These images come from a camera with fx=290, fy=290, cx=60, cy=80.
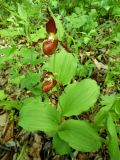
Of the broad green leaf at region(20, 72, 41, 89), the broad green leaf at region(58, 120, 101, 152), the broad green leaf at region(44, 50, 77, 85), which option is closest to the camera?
the broad green leaf at region(58, 120, 101, 152)

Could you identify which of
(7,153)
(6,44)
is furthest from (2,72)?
(7,153)

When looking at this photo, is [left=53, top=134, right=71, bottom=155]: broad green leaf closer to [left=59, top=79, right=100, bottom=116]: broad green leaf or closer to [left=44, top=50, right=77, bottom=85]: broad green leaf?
[left=59, top=79, right=100, bottom=116]: broad green leaf

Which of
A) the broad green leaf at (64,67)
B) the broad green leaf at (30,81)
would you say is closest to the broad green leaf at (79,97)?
the broad green leaf at (64,67)

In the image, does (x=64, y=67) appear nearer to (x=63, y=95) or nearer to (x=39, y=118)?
(x=63, y=95)

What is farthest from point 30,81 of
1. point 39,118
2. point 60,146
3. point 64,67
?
point 60,146

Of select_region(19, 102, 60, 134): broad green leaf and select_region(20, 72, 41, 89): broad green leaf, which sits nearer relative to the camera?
select_region(19, 102, 60, 134): broad green leaf

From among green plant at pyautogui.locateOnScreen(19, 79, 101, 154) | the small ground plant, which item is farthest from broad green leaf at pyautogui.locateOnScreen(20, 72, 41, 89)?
green plant at pyautogui.locateOnScreen(19, 79, 101, 154)

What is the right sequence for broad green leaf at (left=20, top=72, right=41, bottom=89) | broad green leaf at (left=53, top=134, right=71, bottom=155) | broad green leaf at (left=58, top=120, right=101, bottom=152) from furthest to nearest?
broad green leaf at (left=20, top=72, right=41, bottom=89) < broad green leaf at (left=53, top=134, right=71, bottom=155) < broad green leaf at (left=58, top=120, right=101, bottom=152)

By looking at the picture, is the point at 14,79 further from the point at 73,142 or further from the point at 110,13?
the point at 110,13
